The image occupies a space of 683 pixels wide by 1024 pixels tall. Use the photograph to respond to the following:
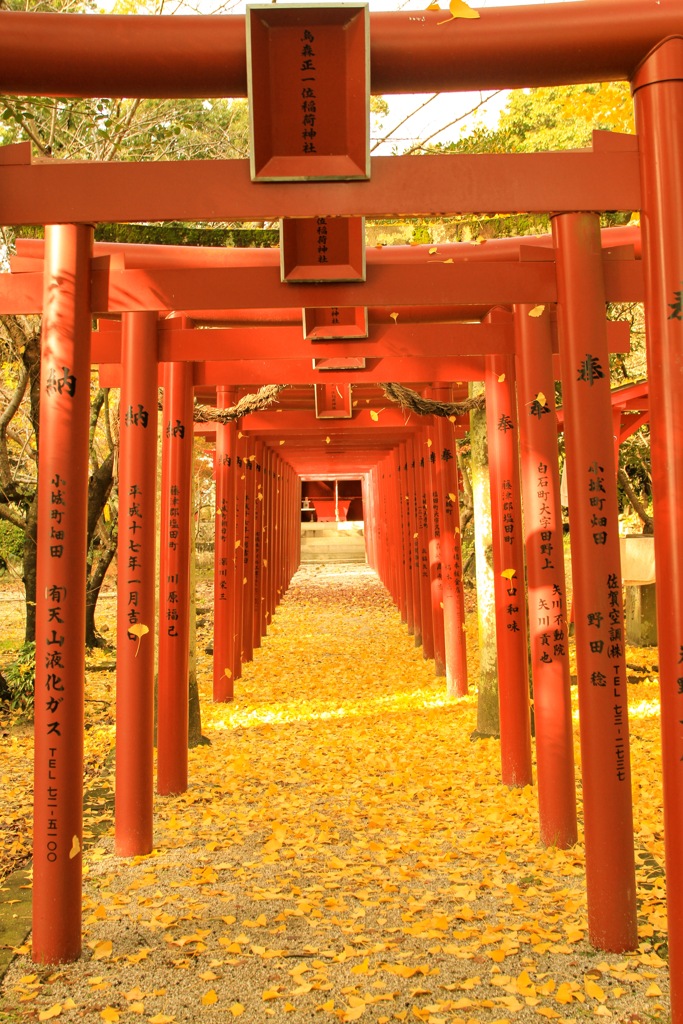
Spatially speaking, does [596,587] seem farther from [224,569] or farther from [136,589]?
[224,569]

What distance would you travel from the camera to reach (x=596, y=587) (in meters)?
4.10

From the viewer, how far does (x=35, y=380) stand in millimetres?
9016

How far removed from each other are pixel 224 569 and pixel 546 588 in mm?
5497

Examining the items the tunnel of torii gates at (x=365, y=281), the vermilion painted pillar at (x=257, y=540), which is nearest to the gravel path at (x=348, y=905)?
the tunnel of torii gates at (x=365, y=281)

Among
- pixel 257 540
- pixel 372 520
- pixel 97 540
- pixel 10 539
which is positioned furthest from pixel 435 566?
pixel 372 520

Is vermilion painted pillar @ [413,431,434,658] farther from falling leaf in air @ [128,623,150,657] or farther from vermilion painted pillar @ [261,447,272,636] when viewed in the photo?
falling leaf in air @ [128,623,150,657]

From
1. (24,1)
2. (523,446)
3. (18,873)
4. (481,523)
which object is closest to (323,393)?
(481,523)

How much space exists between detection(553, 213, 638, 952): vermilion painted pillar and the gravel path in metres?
0.32

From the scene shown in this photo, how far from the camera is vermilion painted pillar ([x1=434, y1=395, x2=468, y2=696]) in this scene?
10.4 meters

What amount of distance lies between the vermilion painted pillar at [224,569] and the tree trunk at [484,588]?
3.15 m

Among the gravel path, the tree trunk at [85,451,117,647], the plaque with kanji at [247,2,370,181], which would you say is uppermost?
the plaque with kanji at [247,2,370,181]

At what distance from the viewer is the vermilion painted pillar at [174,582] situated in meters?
6.73

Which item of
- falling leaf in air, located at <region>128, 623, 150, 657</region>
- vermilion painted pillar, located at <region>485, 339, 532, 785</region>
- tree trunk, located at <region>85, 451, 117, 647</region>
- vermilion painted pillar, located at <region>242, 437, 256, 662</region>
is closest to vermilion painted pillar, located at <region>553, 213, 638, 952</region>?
vermilion painted pillar, located at <region>485, 339, 532, 785</region>

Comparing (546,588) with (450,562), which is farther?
(450,562)
